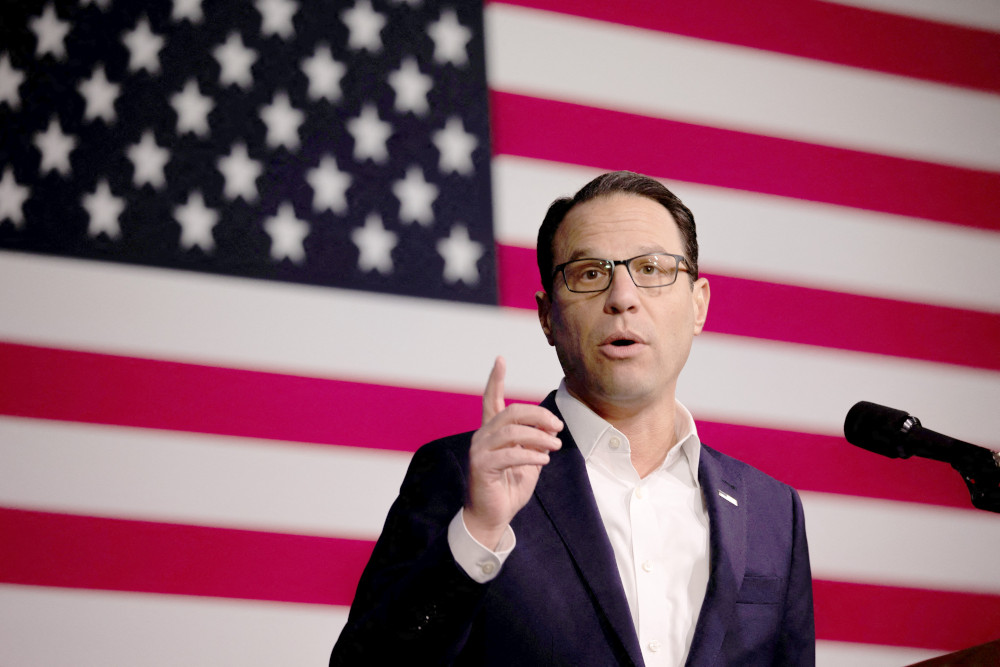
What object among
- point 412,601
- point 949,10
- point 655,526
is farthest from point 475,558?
point 949,10

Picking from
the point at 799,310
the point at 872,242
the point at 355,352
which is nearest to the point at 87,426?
the point at 355,352

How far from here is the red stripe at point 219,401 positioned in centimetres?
192

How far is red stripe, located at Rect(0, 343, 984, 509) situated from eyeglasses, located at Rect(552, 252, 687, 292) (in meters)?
0.75

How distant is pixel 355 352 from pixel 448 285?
0.30 meters

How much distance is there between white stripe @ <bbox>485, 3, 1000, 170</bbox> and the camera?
2.31 metres

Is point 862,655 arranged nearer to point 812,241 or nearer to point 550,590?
point 812,241

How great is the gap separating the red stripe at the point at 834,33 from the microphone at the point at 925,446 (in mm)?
1691

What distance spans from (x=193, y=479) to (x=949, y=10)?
262 centimetres

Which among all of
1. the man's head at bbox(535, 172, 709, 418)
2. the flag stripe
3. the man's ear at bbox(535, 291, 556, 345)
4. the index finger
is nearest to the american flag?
the flag stripe

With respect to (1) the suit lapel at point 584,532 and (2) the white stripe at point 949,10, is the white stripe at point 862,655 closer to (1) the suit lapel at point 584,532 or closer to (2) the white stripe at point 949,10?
(1) the suit lapel at point 584,532

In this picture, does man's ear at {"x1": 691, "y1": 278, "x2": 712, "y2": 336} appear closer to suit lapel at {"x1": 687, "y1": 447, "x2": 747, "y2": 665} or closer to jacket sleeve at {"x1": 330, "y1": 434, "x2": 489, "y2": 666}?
suit lapel at {"x1": 687, "y1": 447, "x2": 747, "y2": 665}

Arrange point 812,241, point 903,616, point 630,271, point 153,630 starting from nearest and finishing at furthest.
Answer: point 630,271
point 153,630
point 903,616
point 812,241

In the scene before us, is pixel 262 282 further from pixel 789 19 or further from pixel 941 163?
pixel 941 163

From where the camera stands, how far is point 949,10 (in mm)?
2607
